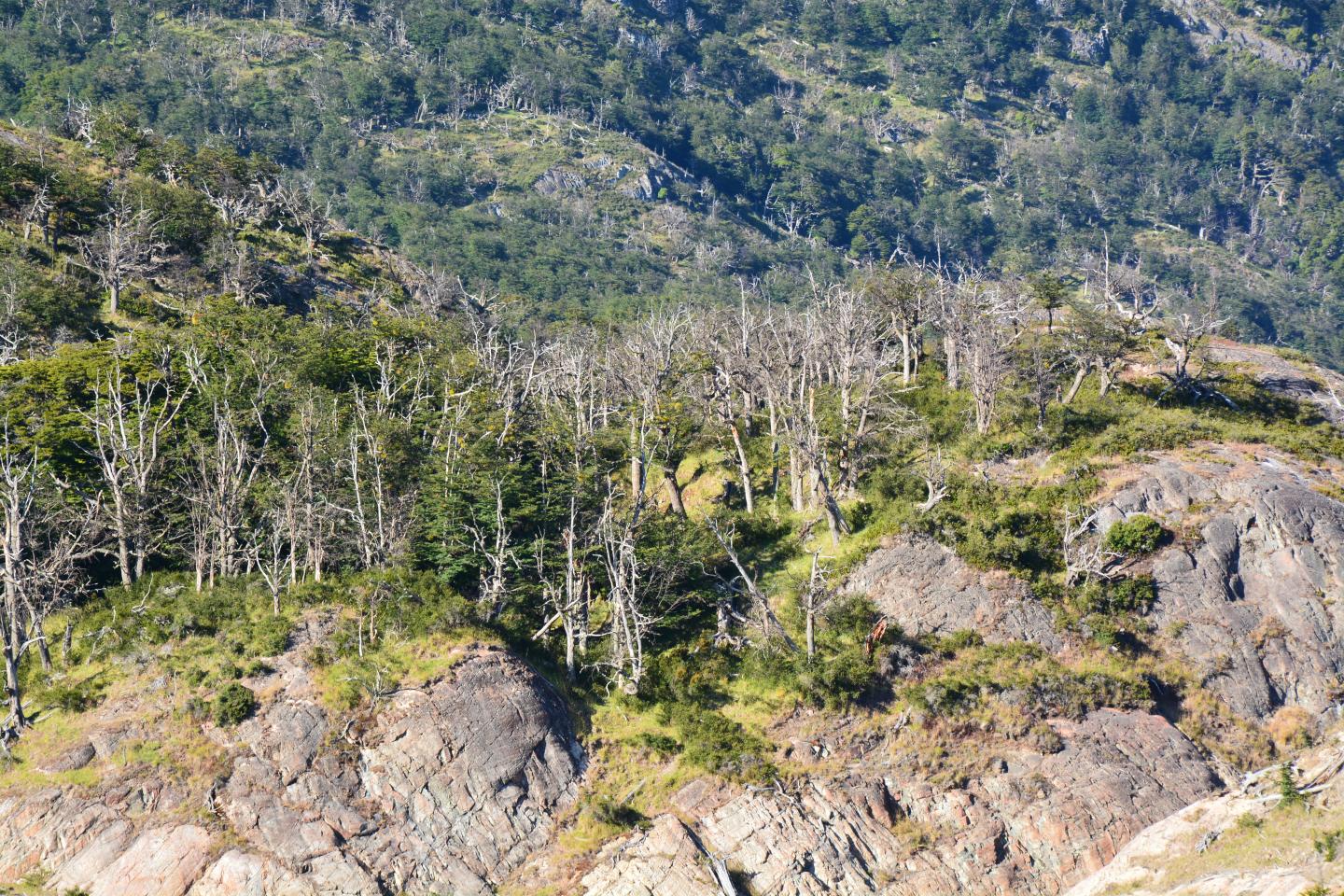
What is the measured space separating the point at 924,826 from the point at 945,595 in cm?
929

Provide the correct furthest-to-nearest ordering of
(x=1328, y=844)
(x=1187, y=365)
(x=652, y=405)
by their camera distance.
Result: (x=1187, y=365) < (x=652, y=405) < (x=1328, y=844)

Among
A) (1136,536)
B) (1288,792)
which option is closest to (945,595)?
(1136,536)

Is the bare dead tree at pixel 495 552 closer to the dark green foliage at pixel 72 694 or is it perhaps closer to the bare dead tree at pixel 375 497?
the bare dead tree at pixel 375 497

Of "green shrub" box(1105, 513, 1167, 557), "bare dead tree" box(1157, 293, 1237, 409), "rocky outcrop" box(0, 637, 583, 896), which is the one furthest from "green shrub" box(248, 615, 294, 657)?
"bare dead tree" box(1157, 293, 1237, 409)

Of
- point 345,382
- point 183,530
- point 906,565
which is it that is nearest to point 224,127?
point 345,382

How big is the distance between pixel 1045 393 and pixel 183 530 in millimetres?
39613

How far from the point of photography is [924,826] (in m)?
34.1

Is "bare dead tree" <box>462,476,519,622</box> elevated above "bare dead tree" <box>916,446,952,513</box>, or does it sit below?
below

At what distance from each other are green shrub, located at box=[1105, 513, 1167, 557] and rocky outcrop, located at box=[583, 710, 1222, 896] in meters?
7.77

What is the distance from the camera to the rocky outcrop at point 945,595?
39469mm

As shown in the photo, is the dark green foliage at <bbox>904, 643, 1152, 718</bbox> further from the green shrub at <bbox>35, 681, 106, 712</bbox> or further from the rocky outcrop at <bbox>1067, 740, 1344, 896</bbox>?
the green shrub at <bbox>35, 681, 106, 712</bbox>

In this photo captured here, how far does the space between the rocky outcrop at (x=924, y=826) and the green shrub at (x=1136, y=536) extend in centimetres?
777

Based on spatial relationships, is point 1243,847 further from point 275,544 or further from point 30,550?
point 30,550

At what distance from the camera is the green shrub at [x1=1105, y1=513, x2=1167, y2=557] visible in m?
40.9
